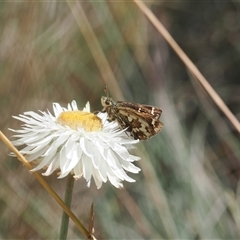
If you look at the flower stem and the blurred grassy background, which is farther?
the blurred grassy background

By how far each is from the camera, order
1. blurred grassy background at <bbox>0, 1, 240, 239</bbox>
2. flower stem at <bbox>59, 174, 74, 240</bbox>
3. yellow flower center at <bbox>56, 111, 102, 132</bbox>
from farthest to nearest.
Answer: blurred grassy background at <bbox>0, 1, 240, 239</bbox>
yellow flower center at <bbox>56, 111, 102, 132</bbox>
flower stem at <bbox>59, 174, 74, 240</bbox>

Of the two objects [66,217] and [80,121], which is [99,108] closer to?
[80,121]

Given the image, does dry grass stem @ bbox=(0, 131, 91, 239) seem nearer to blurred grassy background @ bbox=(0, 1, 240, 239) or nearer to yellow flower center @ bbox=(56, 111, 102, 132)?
yellow flower center @ bbox=(56, 111, 102, 132)

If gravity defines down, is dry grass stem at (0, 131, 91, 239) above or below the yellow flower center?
below

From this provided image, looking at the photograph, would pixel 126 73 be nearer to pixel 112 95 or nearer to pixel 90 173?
pixel 112 95

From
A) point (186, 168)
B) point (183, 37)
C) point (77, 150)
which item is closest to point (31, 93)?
point (186, 168)

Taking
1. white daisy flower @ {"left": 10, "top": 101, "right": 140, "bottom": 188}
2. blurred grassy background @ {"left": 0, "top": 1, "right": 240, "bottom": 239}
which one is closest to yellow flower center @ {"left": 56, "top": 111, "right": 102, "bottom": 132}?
white daisy flower @ {"left": 10, "top": 101, "right": 140, "bottom": 188}

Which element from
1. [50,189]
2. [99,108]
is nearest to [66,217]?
[50,189]

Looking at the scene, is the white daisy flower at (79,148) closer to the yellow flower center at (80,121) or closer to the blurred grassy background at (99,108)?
the yellow flower center at (80,121)

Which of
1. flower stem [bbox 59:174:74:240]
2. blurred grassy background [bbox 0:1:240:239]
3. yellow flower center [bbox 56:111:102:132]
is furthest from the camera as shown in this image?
blurred grassy background [bbox 0:1:240:239]
